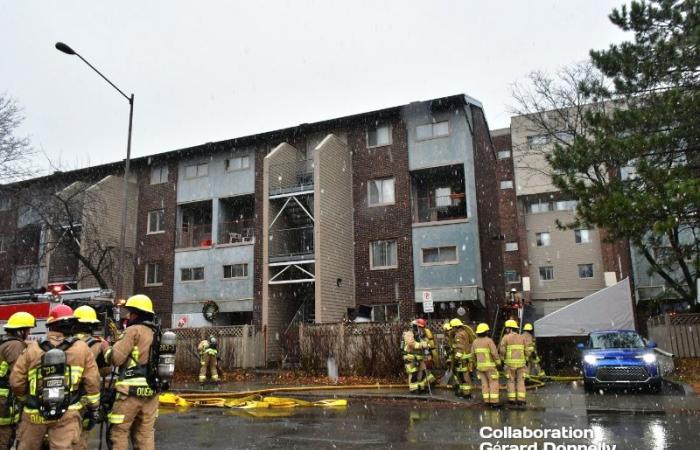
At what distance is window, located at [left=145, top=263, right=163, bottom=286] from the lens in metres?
29.3

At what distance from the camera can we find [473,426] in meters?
9.20

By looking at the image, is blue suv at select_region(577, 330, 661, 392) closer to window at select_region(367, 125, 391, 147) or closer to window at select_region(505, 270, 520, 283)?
window at select_region(367, 125, 391, 147)

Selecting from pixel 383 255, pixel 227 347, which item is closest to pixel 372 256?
pixel 383 255

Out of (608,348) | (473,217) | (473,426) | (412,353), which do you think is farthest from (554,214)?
(473,426)

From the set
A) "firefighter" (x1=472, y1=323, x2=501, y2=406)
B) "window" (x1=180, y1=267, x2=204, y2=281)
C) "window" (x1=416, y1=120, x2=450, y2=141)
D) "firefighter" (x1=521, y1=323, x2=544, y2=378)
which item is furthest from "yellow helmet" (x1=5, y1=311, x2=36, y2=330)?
"window" (x1=180, y1=267, x2=204, y2=281)

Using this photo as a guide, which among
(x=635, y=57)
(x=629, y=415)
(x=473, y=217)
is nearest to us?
(x=629, y=415)

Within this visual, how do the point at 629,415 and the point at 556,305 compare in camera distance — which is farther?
the point at 556,305

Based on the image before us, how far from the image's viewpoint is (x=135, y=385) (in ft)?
19.0

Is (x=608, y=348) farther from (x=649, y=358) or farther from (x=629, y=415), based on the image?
(x=629, y=415)

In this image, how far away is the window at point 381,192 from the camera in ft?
83.8

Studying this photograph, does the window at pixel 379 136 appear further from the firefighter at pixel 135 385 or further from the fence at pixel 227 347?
the firefighter at pixel 135 385

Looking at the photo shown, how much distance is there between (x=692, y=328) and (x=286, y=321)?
15544 millimetres

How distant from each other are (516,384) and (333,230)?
1379 cm

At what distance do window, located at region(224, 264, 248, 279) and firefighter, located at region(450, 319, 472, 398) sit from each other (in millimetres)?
14640
